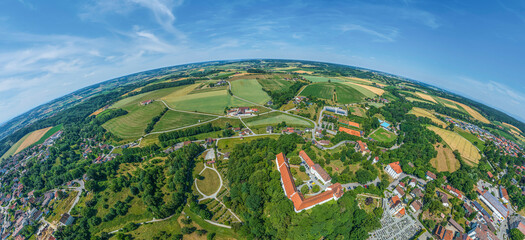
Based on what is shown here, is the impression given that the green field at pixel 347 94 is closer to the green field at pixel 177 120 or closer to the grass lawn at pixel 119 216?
the green field at pixel 177 120

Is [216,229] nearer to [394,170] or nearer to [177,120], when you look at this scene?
[394,170]

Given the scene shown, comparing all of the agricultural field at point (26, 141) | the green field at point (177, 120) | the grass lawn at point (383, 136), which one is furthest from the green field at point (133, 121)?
the grass lawn at point (383, 136)

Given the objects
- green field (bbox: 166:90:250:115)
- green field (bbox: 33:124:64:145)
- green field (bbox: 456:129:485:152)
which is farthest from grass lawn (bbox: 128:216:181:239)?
green field (bbox: 456:129:485:152)

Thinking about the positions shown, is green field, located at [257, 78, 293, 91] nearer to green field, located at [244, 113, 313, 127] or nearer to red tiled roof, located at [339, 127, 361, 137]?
green field, located at [244, 113, 313, 127]

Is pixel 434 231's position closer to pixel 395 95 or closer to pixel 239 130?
pixel 239 130

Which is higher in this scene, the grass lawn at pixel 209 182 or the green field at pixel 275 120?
the green field at pixel 275 120

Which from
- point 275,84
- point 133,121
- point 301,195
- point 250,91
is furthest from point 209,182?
point 275,84
